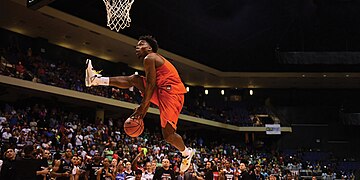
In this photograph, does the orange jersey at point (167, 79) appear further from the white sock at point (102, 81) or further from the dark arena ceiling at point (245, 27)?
the dark arena ceiling at point (245, 27)

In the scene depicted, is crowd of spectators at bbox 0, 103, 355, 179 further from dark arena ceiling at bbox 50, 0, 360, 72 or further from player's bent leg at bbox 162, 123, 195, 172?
dark arena ceiling at bbox 50, 0, 360, 72

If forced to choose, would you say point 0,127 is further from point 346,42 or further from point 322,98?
point 322,98

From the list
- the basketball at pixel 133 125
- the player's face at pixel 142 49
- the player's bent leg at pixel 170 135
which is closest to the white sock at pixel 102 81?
the player's face at pixel 142 49

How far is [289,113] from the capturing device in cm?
3828

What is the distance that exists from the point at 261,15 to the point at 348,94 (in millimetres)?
17635

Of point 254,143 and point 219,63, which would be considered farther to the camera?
point 254,143

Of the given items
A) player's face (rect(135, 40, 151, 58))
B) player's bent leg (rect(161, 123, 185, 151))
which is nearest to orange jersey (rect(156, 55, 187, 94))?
player's face (rect(135, 40, 151, 58))

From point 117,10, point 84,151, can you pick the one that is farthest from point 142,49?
point 84,151

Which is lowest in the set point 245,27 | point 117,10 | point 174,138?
point 174,138

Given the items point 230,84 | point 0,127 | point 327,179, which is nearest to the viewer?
point 0,127

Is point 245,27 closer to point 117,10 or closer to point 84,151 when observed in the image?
point 84,151

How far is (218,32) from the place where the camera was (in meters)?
27.2

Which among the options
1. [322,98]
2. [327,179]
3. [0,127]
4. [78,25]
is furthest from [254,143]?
[0,127]

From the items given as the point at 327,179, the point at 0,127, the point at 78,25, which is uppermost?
the point at 78,25
